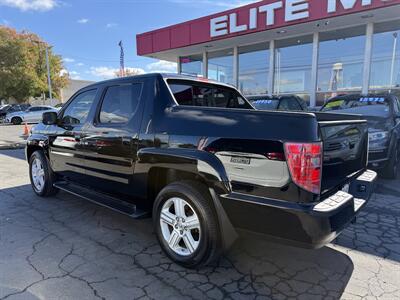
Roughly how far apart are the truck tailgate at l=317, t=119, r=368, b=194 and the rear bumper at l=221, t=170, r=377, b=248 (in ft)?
0.62

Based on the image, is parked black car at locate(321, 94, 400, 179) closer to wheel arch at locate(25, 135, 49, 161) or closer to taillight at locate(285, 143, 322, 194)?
taillight at locate(285, 143, 322, 194)

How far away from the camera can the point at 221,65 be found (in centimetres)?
1686

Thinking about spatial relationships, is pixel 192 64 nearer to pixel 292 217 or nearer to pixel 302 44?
pixel 302 44

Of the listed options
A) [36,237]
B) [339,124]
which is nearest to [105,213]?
[36,237]

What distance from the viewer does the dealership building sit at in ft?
37.5

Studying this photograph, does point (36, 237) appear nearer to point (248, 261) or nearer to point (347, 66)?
point (248, 261)

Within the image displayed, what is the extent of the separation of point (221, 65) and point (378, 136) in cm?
1209

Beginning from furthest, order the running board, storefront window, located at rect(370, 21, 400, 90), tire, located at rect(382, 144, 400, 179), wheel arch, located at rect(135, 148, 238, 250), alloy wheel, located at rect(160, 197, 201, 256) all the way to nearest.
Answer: storefront window, located at rect(370, 21, 400, 90) < tire, located at rect(382, 144, 400, 179) < the running board < alloy wheel, located at rect(160, 197, 201, 256) < wheel arch, located at rect(135, 148, 238, 250)

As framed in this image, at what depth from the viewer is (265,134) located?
233 centimetres

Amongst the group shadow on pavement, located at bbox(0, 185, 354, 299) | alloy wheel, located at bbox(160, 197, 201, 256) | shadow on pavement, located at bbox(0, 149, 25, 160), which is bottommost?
shadow on pavement, located at bbox(0, 185, 354, 299)

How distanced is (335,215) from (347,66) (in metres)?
12.5

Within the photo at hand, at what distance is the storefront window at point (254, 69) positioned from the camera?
15188 millimetres

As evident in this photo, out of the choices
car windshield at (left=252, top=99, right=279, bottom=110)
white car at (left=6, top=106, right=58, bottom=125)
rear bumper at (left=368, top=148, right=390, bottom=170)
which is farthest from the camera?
white car at (left=6, top=106, right=58, bottom=125)

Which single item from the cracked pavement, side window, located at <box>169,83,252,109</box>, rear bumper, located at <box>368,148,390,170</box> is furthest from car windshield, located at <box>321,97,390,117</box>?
side window, located at <box>169,83,252,109</box>
